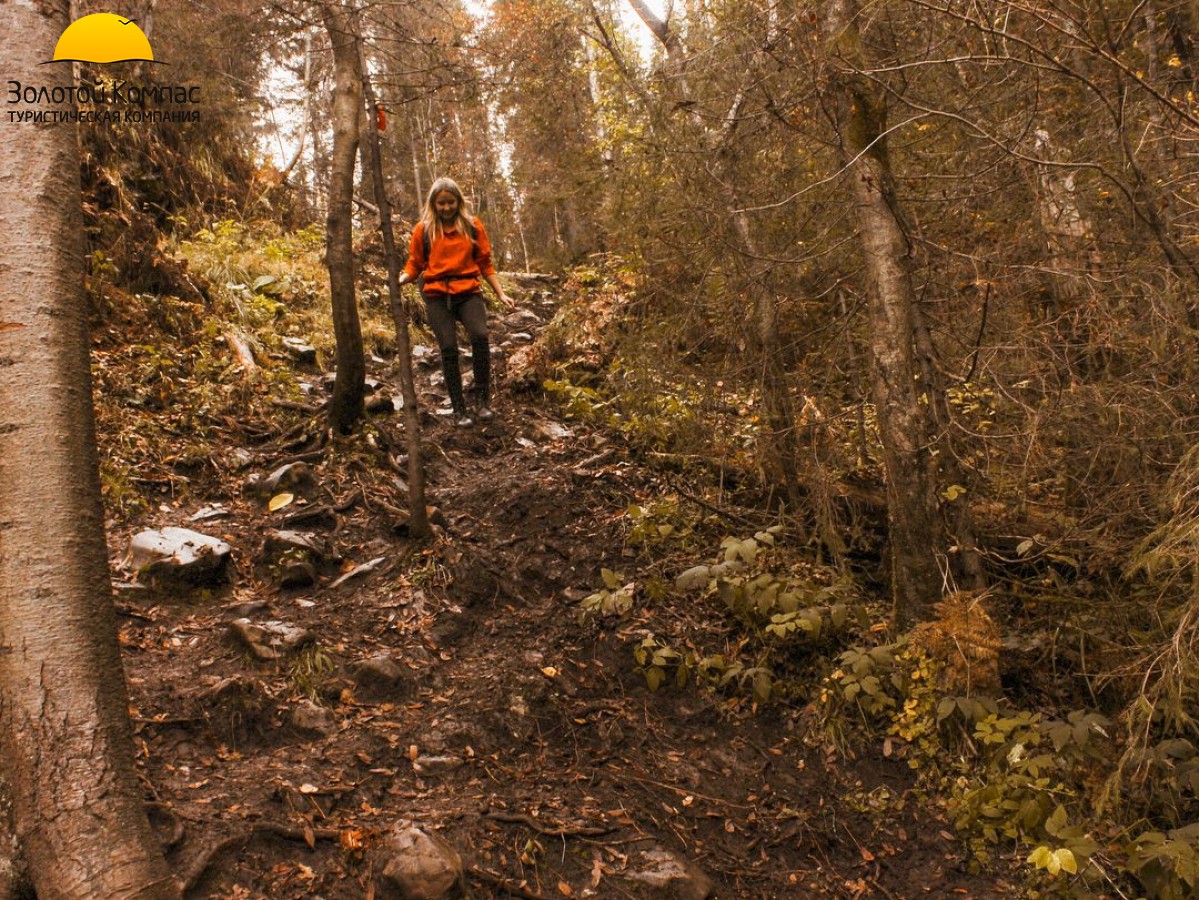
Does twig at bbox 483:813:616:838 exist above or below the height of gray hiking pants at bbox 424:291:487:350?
below

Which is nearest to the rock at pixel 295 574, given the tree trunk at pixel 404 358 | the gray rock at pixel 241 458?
the tree trunk at pixel 404 358

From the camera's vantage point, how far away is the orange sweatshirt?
6.86m

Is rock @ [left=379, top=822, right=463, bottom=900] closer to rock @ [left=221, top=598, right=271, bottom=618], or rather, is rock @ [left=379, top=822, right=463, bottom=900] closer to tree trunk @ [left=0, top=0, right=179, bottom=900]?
tree trunk @ [left=0, top=0, right=179, bottom=900]

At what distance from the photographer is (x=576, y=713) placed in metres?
4.31

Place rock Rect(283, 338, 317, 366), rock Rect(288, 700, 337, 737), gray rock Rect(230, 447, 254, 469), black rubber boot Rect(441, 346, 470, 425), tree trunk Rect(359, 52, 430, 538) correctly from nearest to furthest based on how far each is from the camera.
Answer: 1. rock Rect(288, 700, 337, 737)
2. tree trunk Rect(359, 52, 430, 538)
3. gray rock Rect(230, 447, 254, 469)
4. black rubber boot Rect(441, 346, 470, 425)
5. rock Rect(283, 338, 317, 366)

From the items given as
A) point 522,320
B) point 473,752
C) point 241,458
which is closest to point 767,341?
point 473,752

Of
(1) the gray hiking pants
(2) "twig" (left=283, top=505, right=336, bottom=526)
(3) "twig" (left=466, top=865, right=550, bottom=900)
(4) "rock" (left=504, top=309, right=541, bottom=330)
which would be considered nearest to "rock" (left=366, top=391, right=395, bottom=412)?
(1) the gray hiking pants

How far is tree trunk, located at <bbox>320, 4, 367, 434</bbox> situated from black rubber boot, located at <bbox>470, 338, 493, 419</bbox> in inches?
42.7

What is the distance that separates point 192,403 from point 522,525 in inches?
120

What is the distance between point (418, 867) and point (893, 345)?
11.8ft

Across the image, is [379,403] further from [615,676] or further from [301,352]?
[615,676]

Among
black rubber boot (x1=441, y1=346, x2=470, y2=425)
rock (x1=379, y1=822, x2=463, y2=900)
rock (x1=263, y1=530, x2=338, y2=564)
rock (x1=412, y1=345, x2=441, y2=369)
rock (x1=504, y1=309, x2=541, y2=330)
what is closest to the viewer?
rock (x1=379, y1=822, x2=463, y2=900)

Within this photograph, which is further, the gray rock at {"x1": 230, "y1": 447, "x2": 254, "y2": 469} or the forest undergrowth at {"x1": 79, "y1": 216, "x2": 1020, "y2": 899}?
the gray rock at {"x1": 230, "y1": 447, "x2": 254, "y2": 469}

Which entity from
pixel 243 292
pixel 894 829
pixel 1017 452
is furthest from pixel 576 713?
pixel 243 292
